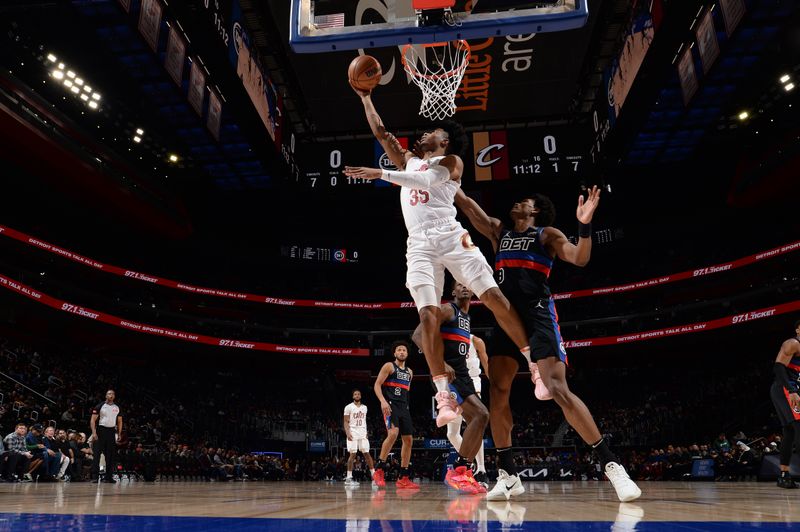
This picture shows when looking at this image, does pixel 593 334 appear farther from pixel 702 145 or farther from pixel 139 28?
pixel 139 28

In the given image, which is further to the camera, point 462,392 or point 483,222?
point 462,392

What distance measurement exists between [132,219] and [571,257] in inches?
812

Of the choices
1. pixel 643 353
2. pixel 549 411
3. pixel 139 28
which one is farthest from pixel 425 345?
pixel 643 353

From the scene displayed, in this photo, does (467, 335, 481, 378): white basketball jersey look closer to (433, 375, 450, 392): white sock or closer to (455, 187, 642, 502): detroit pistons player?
(455, 187, 642, 502): detroit pistons player

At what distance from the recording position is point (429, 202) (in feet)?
15.0

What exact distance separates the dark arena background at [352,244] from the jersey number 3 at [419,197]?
0.02m

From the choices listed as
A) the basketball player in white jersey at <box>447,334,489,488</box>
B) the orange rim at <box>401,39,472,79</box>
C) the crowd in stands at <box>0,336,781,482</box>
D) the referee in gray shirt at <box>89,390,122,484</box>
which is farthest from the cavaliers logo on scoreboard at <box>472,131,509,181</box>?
the referee in gray shirt at <box>89,390,122,484</box>

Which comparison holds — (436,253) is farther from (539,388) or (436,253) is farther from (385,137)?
(539,388)

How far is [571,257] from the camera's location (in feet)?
13.2

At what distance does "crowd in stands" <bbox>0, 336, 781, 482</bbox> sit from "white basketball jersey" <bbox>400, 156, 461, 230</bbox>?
960cm

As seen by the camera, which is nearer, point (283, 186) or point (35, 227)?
point (283, 186)

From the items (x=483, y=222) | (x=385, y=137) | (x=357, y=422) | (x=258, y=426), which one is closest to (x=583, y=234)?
(x=483, y=222)

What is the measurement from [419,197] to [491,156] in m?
11.3

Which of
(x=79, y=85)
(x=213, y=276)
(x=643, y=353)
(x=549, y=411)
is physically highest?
(x=79, y=85)
